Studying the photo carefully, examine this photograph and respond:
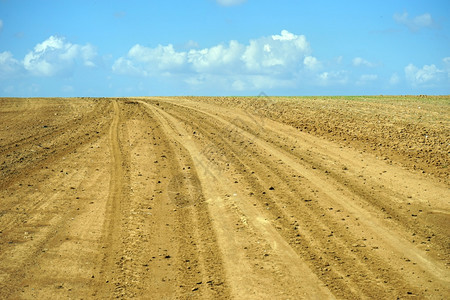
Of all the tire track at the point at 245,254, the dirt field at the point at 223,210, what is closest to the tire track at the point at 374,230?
the dirt field at the point at 223,210

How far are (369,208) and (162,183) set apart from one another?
17.2ft

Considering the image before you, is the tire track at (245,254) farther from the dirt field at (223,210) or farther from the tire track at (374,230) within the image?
the tire track at (374,230)

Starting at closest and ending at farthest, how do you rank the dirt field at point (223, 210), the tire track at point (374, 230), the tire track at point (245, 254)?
the tire track at point (245, 254) → the dirt field at point (223, 210) → the tire track at point (374, 230)

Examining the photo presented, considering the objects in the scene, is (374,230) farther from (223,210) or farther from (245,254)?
(223,210)

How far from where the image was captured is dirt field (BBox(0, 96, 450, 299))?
6.44 meters

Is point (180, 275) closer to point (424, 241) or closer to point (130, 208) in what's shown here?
point (130, 208)

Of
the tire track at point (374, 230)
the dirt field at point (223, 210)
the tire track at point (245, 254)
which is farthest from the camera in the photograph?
the tire track at point (374, 230)

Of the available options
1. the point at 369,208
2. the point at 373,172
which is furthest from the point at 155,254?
the point at 373,172

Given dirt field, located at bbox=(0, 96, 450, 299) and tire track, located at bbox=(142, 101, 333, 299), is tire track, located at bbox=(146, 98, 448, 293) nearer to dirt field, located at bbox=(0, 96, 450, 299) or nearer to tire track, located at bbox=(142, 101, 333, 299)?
dirt field, located at bbox=(0, 96, 450, 299)

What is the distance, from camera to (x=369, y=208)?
31.5 ft

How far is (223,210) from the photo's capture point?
923cm

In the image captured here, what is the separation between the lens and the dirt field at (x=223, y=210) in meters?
6.44

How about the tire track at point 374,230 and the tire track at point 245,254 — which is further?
the tire track at point 374,230

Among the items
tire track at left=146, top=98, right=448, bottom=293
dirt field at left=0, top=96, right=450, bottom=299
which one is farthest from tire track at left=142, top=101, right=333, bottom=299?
tire track at left=146, top=98, right=448, bottom=293
